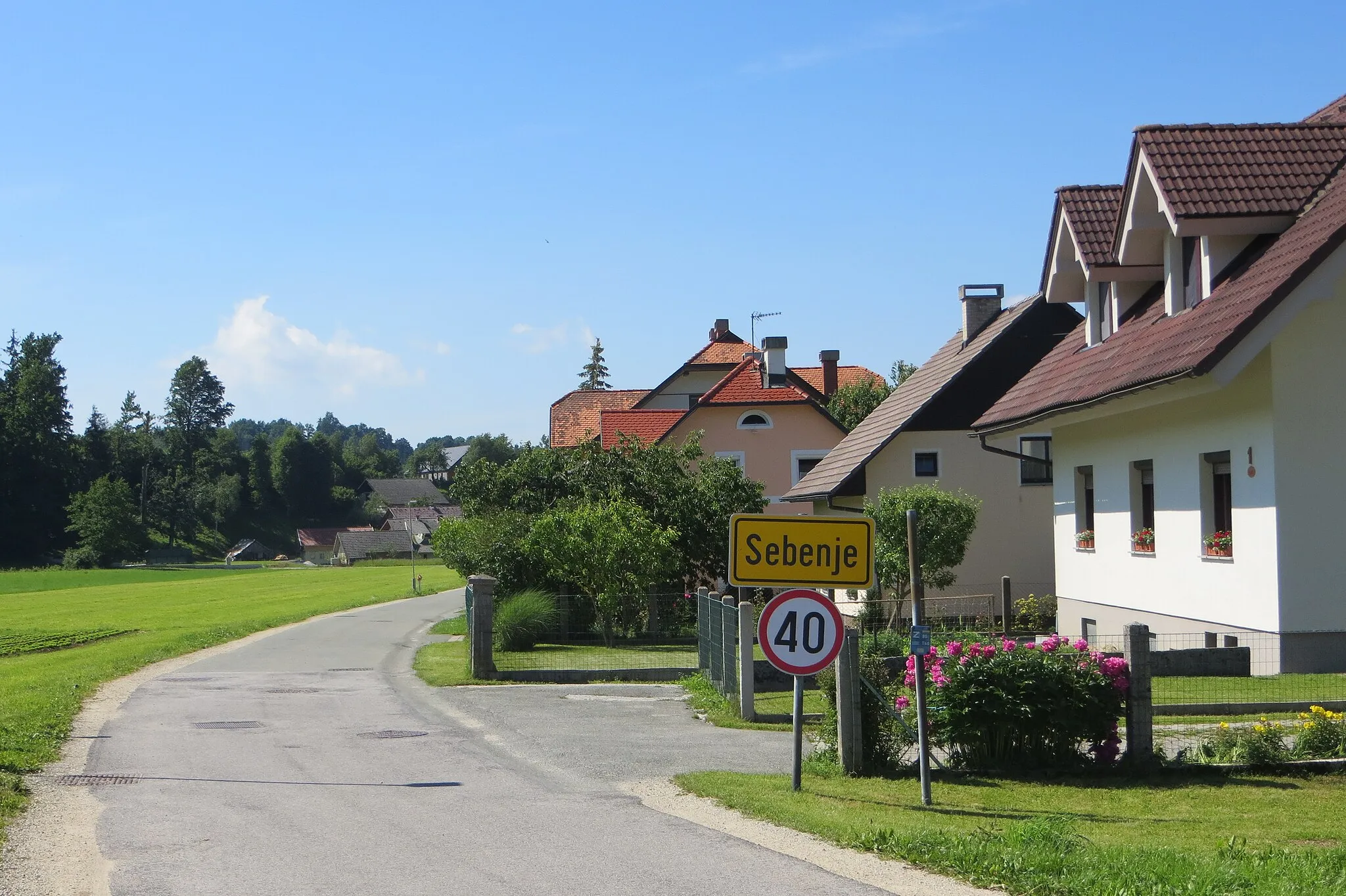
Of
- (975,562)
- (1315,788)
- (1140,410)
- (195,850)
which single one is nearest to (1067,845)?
(1315,788)

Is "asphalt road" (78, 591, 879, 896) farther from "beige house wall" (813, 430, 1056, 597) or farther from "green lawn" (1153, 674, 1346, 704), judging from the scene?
"beige house wall" (813, 430, 1056, 597)

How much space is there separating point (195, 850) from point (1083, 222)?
706 inches

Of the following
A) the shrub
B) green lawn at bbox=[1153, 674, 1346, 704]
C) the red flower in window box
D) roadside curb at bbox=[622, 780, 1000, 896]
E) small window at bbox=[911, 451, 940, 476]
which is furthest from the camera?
small window at bbox=[911, 451, 940, 476]

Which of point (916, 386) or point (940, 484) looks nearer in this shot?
point (940, 484)

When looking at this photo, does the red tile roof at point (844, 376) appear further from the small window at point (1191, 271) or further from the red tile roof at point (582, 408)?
the small window at point (1191, 271)

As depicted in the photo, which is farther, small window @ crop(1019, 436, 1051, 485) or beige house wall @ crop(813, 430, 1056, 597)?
small window @ crop(1019, 436, 1051, 485)

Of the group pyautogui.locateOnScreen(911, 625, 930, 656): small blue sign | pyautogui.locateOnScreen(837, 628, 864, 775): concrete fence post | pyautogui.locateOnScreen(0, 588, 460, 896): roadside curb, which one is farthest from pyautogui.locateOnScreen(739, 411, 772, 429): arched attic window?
pyautogui.locateOnScreen(911, 625, 930, 656): small blue sign

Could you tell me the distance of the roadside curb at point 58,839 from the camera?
744cm

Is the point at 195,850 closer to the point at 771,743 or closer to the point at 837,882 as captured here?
the point at 837,882

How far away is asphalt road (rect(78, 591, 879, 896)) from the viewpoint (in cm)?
757

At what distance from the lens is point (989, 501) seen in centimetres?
3384

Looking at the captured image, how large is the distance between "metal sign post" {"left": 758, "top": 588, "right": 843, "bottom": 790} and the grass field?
5796 mm

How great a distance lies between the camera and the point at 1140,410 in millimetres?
19969

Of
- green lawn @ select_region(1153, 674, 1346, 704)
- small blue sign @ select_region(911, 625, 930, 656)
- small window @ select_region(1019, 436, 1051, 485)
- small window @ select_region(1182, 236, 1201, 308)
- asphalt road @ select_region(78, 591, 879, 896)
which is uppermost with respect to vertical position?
small window @ select_region(1182, 236, 1201, 308)
